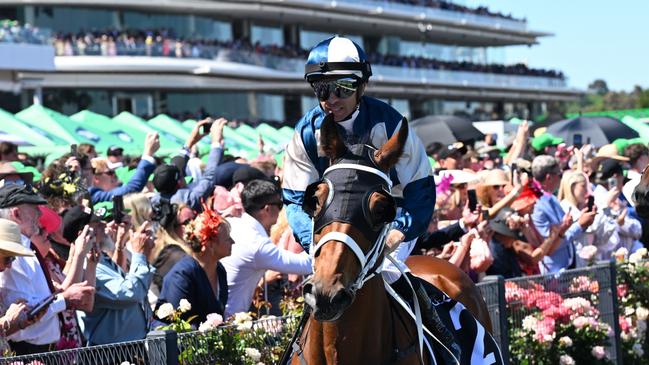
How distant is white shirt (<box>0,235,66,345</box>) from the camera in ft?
20.5

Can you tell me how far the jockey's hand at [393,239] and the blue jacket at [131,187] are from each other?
5.53 m

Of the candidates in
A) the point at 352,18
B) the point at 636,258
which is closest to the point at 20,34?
the point at 352,18

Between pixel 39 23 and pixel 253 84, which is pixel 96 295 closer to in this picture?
pixel 39 23

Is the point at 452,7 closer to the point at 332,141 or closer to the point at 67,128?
the point at 67,128

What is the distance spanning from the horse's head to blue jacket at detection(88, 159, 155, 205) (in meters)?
5.66

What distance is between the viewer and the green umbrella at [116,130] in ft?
68.9

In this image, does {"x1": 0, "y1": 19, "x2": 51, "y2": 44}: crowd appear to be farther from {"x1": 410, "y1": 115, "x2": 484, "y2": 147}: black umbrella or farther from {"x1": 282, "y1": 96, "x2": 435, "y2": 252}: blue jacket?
{"x1": 282, "y1": 96, "x2": 435, "y2": 252}: blue jacket

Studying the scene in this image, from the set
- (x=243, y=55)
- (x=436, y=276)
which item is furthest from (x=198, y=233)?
(x=243, y=55)

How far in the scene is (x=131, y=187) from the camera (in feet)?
34.0

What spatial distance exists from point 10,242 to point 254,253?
6.55ft

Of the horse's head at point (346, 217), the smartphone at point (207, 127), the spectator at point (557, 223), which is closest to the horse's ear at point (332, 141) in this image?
the horse's head at point (346, 217)

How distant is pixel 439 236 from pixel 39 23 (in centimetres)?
4214

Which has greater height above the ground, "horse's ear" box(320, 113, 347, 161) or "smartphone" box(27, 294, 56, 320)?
Result: "horse's ear" box(320, 113, 347, 161)

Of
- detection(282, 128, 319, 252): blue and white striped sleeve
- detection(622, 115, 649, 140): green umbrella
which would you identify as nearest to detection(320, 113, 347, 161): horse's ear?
detection(282, 128, 319, 252): blue and white striped sleeve
